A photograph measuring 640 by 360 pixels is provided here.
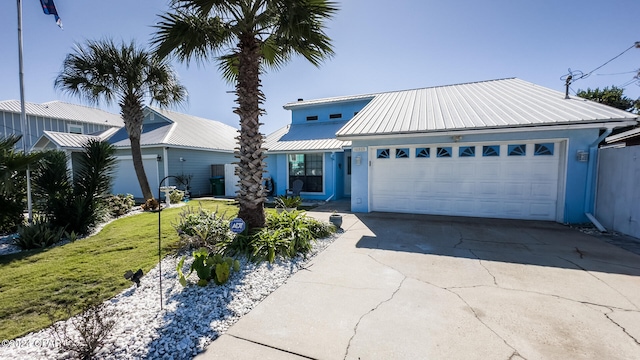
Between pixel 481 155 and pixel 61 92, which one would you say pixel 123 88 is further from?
pixel 481 155

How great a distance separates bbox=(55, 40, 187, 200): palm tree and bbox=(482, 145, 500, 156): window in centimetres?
1192

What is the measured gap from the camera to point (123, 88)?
10695mm

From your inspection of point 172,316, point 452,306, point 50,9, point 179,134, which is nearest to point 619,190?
point 452,306

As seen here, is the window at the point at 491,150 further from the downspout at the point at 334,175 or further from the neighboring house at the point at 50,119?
the neighboring house at the point at 50,119

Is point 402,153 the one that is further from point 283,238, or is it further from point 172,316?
point 172,316

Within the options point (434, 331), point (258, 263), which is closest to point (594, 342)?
point (434, 331)

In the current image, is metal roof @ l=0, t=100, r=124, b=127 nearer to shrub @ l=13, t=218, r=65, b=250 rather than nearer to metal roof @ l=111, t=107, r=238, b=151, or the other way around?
metal roof @ l=111, t=107, r=238, b=151

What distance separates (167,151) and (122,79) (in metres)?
4.93

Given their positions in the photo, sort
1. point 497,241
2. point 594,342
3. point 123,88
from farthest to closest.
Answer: point 123,88
point 497,241
point 594,342

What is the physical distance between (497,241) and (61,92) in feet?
52.2

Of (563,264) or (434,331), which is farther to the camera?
(563,264)


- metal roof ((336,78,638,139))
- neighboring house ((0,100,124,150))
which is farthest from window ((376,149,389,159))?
neighboring house ((0,100,124,150))

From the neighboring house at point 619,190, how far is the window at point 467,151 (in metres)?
3.06

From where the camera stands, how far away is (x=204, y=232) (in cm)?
546
